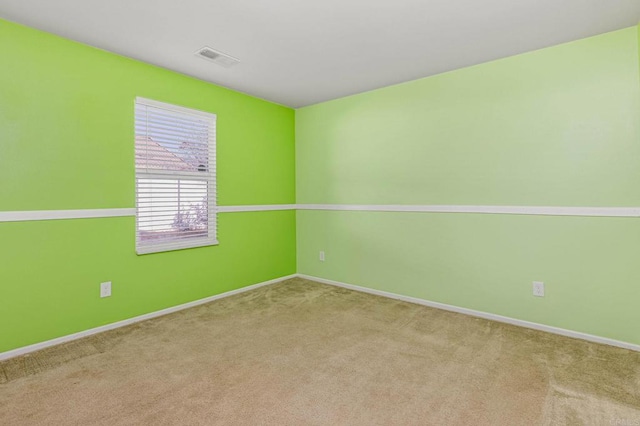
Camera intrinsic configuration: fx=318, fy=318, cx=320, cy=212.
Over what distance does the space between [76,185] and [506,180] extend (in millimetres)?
3640

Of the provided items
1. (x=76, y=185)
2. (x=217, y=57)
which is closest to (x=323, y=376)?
(x=76, y=185)

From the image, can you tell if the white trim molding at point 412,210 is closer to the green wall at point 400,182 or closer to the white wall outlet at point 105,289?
the green wall at point 400,182

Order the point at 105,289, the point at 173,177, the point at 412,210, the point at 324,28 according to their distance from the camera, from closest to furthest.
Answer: the point at 324,28 → the point at 105,289 → the point at 173,177 → the point at 412,210

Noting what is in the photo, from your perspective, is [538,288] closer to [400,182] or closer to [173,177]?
[400,182]

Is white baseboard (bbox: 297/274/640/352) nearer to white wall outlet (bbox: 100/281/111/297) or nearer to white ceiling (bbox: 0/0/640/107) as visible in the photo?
white ceiling (bbox: 0/0/640/107)

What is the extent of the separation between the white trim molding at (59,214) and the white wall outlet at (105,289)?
58 cm

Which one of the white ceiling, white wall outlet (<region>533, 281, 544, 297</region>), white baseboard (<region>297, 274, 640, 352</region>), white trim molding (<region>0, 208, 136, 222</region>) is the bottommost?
white baseboard (<region>297, 274, 640, 352</region>)

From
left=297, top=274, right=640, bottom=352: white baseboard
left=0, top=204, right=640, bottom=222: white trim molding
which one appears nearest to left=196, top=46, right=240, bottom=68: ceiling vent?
left=0, top=204, right=640, bottom=222: white trim molding

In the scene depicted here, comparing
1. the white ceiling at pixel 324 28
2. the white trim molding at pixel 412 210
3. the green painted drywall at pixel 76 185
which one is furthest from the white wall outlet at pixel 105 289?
the white ceiling at pixel 324 28

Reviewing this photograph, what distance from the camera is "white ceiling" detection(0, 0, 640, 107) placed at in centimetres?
207

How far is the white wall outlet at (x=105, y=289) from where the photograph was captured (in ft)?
8.85

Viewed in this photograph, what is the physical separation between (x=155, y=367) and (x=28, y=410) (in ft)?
2.07

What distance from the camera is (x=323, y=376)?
80.4 inches

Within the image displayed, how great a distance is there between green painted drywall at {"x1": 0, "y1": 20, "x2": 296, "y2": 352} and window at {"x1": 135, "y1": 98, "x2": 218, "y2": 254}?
80mm
